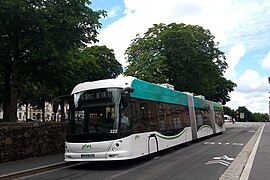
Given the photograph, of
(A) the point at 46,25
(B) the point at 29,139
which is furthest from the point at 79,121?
(A) the point at 46,25

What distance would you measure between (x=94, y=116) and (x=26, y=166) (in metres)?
2.90

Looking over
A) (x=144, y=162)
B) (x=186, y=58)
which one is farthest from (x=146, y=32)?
(x=144, y=162)

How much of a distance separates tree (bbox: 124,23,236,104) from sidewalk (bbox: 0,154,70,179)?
21.0m

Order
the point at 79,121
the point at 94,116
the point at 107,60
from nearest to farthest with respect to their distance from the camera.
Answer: the point at 94,116 → the point at 79,121 → the point at 107,60

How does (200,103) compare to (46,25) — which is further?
(200,103)

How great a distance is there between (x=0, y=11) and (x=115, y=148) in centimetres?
750

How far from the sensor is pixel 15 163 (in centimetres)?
1275

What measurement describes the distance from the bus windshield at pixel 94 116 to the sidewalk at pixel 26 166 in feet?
3.86

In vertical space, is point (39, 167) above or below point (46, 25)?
below

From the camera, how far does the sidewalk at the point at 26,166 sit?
10406mm

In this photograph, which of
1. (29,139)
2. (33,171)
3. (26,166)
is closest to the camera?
(33,171)

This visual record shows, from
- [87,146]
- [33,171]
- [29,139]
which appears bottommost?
[33,171]

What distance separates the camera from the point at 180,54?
37.0m

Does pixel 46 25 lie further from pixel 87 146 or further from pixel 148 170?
pixel 148 170
